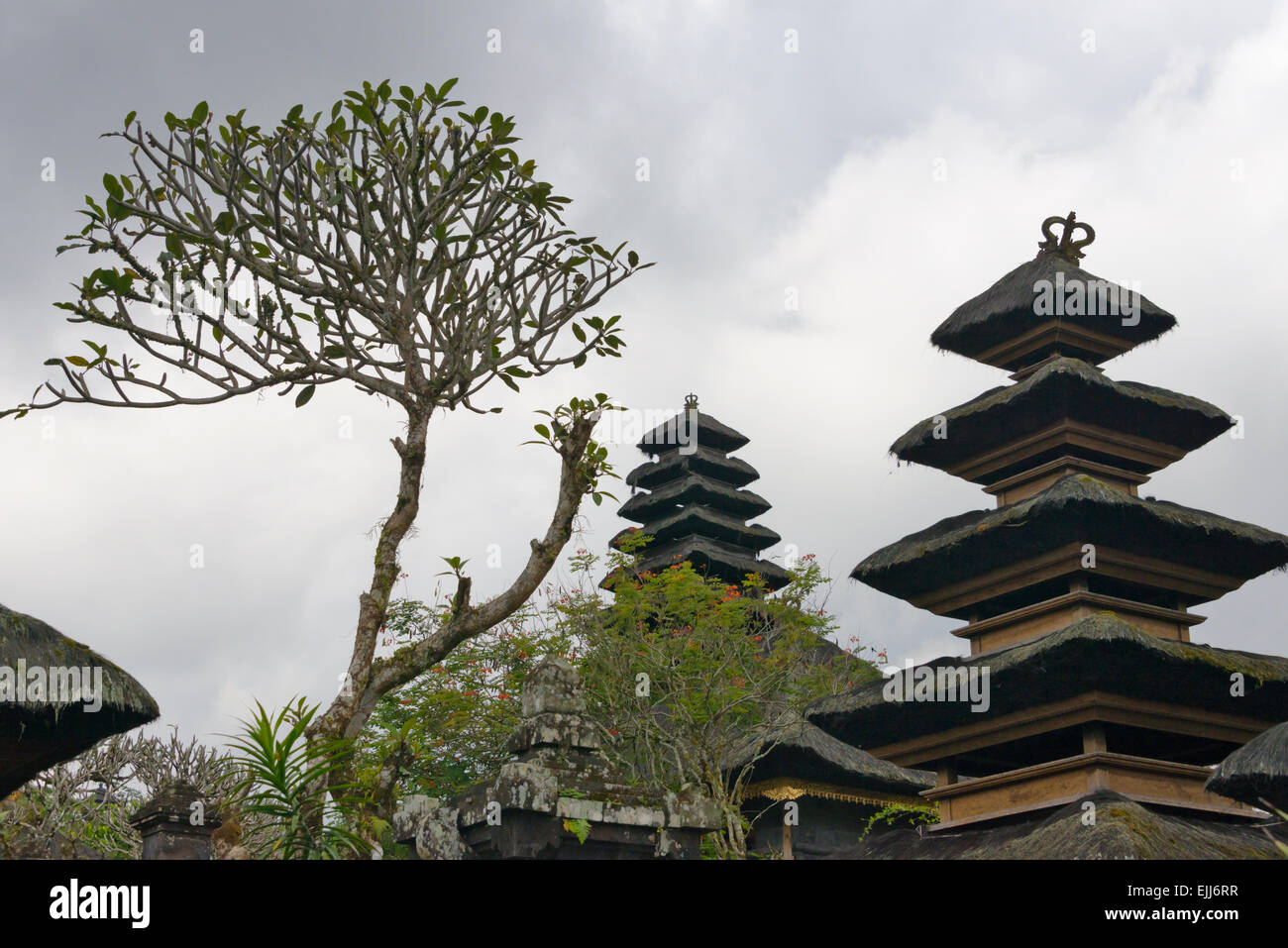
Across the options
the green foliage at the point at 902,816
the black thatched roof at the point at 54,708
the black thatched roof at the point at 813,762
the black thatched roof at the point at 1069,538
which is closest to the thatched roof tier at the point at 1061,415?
the black thatched roof at the point at 1069,538

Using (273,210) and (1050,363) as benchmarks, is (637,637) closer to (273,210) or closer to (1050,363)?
(1050,363)

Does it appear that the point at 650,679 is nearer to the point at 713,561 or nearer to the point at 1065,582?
the point at 1065,582

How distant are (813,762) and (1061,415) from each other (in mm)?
7404

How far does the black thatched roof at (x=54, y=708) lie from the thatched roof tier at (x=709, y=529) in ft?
82.9

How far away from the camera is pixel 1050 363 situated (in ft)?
54.6

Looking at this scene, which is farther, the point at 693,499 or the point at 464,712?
the point at 693,499

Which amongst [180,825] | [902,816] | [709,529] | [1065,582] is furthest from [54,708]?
[709,529]

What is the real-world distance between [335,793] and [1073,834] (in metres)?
7.71

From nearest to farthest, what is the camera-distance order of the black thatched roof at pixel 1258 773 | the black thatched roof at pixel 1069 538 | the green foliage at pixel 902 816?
the black thatched roof at pixel 1258 773
the black thatched roof at pixel 1069 538
the green foliage at pixel 902 816

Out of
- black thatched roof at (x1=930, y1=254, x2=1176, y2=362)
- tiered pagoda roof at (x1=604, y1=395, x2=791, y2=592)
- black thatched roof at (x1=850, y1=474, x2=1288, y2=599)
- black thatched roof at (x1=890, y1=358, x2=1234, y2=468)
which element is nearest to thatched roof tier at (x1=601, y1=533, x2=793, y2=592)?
tiered pagoda roof at (x1=604, y1=395, x2=791, y2=592)

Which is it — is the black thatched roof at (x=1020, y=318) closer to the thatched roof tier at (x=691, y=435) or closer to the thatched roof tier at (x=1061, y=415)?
the thatched roof tier at (x=1061, y=415)

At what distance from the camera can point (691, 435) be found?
3938 cm

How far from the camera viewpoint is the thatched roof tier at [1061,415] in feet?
54.3
